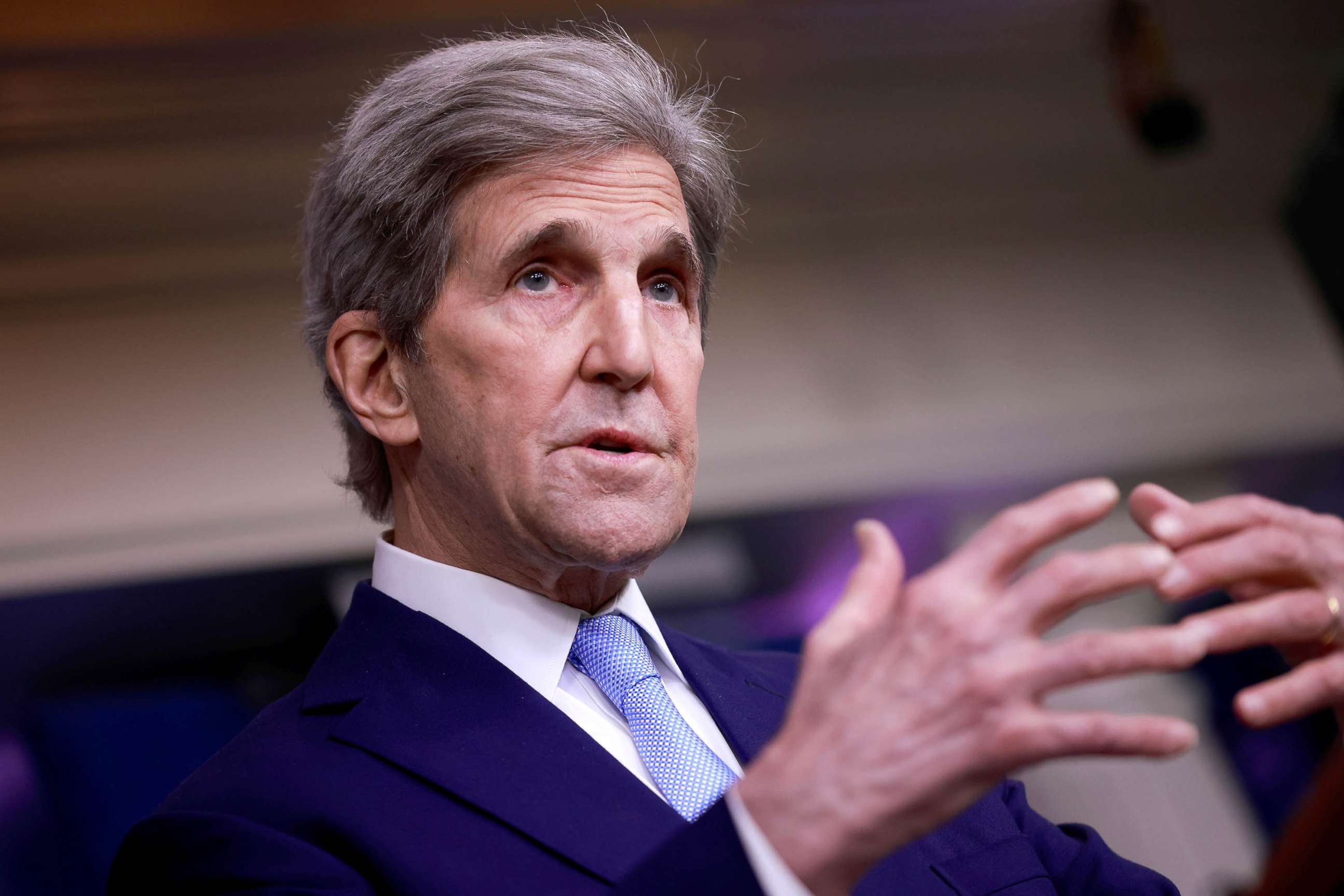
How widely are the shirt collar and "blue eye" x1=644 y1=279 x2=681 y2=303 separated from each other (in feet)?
1.32

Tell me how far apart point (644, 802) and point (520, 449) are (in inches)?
16.3

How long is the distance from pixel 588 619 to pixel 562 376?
0.30 meters

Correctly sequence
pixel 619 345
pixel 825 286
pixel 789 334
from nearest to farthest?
1. pixel 619 345
2. pixel 789 334
3. pixel 825 286

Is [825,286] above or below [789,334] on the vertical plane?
above

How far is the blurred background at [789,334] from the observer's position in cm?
338

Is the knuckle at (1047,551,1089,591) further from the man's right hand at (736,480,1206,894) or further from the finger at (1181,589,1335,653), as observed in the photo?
the finger at (1181,589,1335,653)

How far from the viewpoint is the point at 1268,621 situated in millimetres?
1010

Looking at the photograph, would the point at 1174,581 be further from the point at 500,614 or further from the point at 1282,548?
the point at 500,614

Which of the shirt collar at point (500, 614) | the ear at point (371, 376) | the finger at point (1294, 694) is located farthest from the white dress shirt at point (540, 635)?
the finger at point (1294, 694)

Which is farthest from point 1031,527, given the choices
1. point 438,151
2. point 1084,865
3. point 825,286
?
point 825,286

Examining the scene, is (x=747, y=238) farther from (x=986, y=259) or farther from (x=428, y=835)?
(x=428, y=835)

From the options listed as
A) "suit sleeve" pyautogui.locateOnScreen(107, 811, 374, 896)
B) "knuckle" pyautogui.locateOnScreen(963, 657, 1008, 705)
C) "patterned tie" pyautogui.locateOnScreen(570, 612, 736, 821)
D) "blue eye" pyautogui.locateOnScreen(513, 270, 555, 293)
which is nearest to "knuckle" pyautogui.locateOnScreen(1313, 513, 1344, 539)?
"knuckle" pyautogui.locateOnScreen(963, 657, 1008, 705)

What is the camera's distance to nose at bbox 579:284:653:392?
1345 millimetres

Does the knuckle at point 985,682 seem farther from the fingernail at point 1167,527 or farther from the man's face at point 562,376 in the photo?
the man's face at point 562,376
